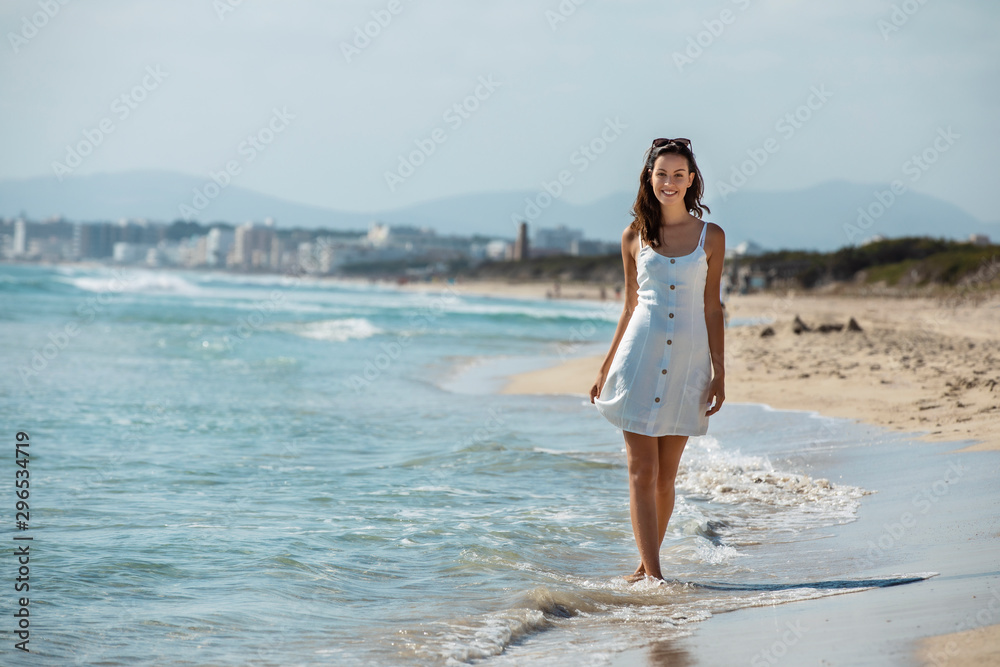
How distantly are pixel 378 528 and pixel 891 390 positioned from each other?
5645mm

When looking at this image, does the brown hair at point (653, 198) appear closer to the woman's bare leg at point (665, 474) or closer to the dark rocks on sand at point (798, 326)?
the woman's bare leg at point (665, 474)

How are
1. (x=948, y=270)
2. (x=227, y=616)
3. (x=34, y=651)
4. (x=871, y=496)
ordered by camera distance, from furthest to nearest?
(x=948, y=270), (x=871, y=496), (x=227, y=616), (x=34, y=651)

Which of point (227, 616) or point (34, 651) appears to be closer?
point (34, 651)

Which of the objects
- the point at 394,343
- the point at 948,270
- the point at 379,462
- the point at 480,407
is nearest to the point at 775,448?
the point at 379,462

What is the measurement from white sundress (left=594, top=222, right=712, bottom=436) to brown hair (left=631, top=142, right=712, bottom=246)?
0.07 meters

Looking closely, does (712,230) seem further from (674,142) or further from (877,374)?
(877,374)

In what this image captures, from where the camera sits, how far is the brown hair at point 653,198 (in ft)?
10.8

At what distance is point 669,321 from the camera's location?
3.25 meters

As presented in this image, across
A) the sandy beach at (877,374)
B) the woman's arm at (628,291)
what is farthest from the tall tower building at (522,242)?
the woman's arm at (628,291)

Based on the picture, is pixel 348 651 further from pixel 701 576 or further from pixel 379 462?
pixel 379 462

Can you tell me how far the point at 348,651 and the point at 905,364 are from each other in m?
8.55

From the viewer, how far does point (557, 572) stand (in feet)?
12.7

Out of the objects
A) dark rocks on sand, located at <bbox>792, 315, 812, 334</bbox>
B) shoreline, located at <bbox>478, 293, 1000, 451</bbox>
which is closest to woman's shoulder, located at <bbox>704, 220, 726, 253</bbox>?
shoreline, located at <bbox>478, 293, 1000, 451</bbox>

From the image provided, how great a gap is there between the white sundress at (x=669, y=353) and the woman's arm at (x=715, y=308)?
2 cm
